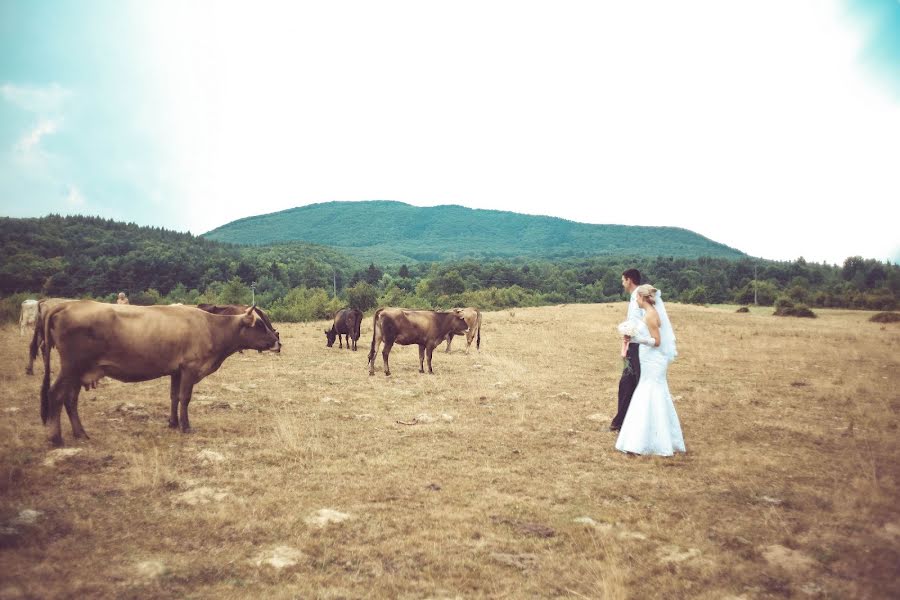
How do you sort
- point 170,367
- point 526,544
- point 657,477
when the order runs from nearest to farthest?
point 526,544 < point 657,477 < point 170,367

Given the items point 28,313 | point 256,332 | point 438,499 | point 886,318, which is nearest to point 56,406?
point 256,332

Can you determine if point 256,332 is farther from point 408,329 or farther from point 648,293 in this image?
point 648,293

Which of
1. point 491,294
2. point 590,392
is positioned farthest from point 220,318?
point 491,294

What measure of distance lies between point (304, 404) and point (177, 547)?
6765 millimetres

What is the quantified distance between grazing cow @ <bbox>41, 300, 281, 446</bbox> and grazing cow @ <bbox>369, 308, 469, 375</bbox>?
22.6 ft

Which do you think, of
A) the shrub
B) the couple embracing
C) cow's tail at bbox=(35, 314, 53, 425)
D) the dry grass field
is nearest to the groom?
the couple embracing

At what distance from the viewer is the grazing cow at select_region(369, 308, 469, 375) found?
54.3 feet

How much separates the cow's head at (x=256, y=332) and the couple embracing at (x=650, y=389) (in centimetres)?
735

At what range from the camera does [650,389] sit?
8273 millimetres

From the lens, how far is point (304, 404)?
453 inches

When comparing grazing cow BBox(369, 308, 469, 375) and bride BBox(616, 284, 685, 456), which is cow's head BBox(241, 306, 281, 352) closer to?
grazing cow BBox(369, 308, 469, 375)

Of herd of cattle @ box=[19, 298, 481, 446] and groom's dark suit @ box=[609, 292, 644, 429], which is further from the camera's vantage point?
groom's dark suit @ box=[609, 292, 644, 429]

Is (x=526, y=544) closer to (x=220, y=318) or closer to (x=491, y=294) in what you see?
(x=220, y=318)

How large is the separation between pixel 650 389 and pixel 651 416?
47 centimetres
